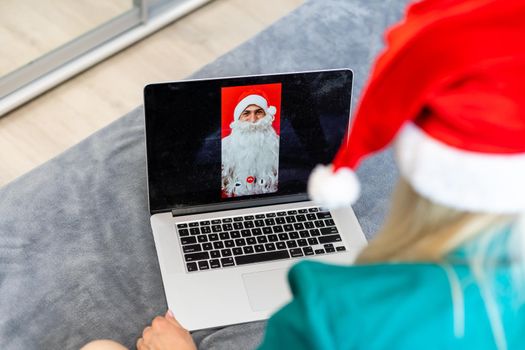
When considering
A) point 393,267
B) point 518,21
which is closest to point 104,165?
point 393,267

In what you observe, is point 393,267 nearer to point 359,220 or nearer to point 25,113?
point 359,220

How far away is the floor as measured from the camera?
5.36 feet

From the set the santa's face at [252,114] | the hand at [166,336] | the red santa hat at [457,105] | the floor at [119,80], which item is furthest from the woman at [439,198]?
the floor at [119,80]

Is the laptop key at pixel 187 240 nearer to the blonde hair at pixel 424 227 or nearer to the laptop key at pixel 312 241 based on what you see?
the laptop key at pixel 312 241

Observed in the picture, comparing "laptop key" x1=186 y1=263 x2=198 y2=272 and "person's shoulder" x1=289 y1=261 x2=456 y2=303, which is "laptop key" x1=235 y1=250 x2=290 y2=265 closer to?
"laptop key" x1=186 y1=263 x2=198 y2=272

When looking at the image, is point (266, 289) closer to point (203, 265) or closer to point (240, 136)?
point (203, 265)

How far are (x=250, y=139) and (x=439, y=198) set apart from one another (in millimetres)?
599

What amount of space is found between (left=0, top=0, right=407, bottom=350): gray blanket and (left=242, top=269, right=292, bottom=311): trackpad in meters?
0.03

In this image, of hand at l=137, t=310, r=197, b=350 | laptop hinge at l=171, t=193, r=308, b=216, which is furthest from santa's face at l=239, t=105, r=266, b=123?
hand at l=137, t=310, r=197, b=350

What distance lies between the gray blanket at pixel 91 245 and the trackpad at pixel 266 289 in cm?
3

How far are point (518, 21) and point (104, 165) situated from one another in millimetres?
855

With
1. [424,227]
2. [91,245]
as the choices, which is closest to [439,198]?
[424,227]

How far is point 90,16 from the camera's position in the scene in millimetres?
1896

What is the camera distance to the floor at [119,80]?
5.36 feet
